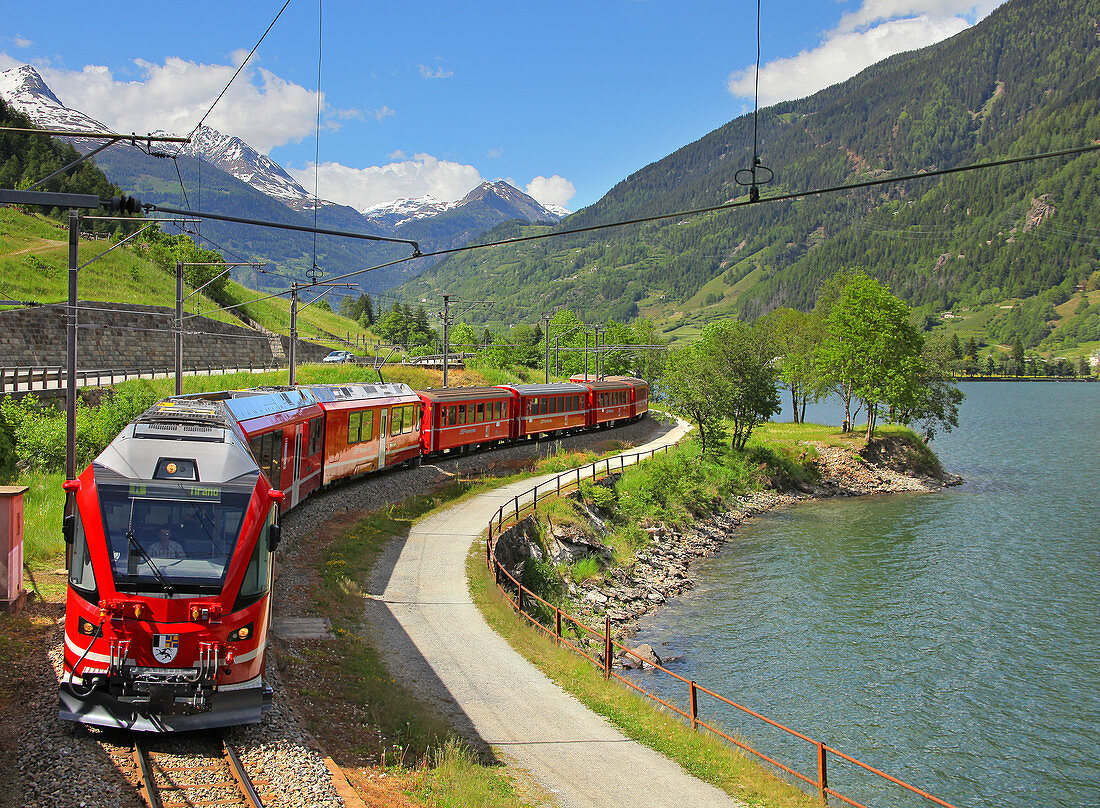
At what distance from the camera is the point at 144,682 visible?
862 centimetres

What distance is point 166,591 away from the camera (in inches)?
350

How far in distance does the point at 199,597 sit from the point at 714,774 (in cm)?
786

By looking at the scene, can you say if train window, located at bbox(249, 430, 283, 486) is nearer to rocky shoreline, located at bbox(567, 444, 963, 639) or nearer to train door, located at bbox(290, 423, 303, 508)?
train door, located at bbox(290, 423, 303, 508)

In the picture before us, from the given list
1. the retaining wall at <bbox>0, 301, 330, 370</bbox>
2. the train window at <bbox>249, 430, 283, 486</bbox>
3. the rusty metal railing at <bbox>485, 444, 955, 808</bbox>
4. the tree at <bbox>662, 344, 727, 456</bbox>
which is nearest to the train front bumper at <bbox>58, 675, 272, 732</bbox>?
the rusty metal railing at <bbox>485, 444, 955, 808</bbox>

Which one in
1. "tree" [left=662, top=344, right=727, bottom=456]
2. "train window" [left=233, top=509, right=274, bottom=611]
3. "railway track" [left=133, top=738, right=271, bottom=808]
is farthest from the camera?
"tree" [left=662, top=344, right=727, bottom=456]

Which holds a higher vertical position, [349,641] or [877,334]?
[877,334]

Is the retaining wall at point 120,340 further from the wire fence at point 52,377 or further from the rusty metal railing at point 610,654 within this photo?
the rusty metal railing at point 610,654

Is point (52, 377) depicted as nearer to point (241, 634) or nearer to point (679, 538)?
point (679, 538)

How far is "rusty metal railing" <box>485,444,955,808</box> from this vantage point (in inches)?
456

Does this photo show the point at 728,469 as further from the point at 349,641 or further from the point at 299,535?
the point at 349,641

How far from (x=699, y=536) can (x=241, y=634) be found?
33.6 m

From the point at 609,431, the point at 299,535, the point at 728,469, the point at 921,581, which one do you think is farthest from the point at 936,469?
the point at 299,535

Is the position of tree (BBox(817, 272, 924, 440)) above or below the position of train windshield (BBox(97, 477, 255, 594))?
above

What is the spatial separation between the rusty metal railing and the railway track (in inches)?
245
